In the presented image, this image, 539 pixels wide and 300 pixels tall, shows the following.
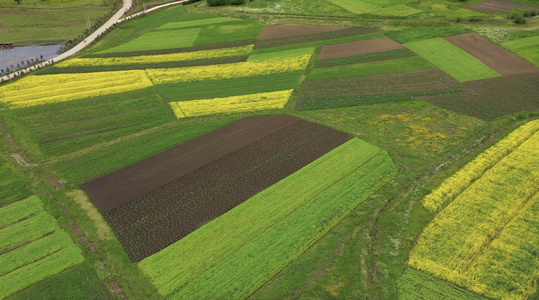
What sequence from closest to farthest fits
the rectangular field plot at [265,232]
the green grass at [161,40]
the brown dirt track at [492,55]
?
the rectangular field plot at [265,232]
the brown dirt track at [492,55]
the green grass at [161,40]

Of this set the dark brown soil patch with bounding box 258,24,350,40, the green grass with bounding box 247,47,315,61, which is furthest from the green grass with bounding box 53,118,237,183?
the dark brown soil patch with bounding box 258,24,350,40

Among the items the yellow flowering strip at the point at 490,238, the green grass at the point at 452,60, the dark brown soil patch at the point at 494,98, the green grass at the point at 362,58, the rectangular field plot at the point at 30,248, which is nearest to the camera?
the yellow flowering strip at the point at 490,238

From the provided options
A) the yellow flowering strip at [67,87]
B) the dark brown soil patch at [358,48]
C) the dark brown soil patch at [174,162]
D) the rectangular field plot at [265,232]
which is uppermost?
the yellow flowering strip at [67,87]

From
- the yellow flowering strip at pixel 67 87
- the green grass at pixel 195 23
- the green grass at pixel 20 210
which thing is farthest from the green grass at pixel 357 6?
the green grass at pixel 20 210

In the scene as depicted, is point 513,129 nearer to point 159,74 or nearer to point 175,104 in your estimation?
point 175,104

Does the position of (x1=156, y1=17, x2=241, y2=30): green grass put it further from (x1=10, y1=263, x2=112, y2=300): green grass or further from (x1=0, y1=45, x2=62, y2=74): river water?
(x1=10, y1=263, x2=112, y2=300): green grass

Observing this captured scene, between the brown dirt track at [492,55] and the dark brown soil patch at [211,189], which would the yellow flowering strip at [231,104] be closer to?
the dark brown soil patch at [211,189]

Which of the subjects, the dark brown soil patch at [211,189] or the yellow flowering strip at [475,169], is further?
the yellow flowering strip at [475,169]

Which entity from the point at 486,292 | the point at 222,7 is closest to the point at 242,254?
the point at 486,292
